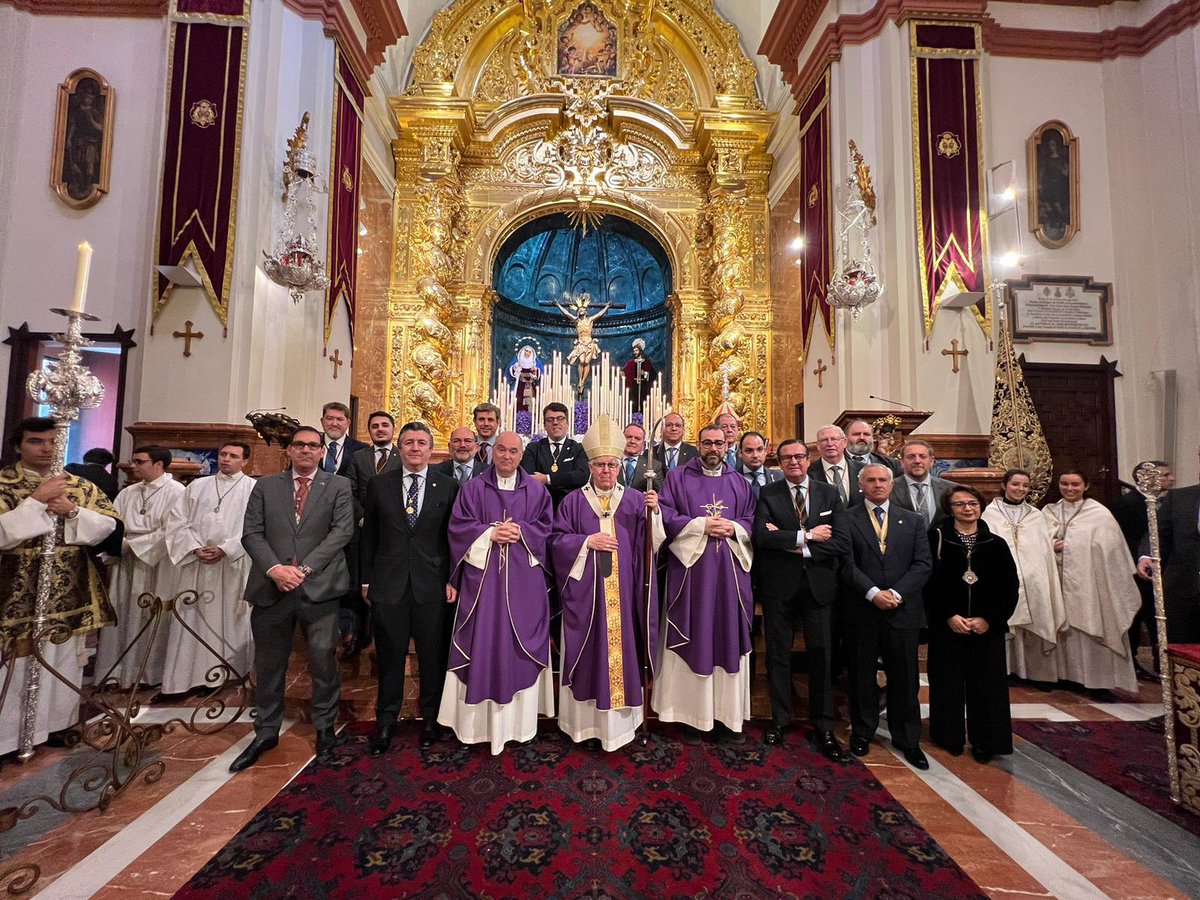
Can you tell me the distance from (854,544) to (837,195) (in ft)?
18.0

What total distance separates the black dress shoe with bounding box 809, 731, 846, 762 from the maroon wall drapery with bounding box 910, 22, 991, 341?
4855 mm

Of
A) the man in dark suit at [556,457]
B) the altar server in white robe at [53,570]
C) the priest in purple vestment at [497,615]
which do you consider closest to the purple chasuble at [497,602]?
the priest in purple vestment at [497,615]

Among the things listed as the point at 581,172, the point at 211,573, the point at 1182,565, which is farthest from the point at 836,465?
the point at 581,172

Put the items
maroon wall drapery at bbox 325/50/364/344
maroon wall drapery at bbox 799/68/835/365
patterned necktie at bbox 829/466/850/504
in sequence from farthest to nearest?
maroon wall drapery at bbox 799/68/835/365 → maroon wall drapery at bbox 325/50/364/344 → patterned necktie at bbox 829/466/850/504

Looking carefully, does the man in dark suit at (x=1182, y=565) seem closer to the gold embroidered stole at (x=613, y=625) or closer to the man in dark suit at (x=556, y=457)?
the gold embroidered stole at (x=613, y=625)

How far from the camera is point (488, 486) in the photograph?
352cm

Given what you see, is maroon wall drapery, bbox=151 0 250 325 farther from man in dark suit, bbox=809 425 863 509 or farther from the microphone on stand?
the microphone on stand

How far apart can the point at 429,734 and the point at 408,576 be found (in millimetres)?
907

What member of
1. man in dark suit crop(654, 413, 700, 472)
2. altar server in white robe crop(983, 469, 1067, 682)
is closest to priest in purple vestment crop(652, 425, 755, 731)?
man in dark suit crop(654, 413, 700, 472)

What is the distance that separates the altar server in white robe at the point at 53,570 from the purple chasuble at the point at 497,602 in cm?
190

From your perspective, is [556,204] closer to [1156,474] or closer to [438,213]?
[438,213]

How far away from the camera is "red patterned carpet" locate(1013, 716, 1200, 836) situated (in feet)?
9.87

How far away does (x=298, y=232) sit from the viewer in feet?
21.9

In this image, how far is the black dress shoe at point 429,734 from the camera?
341 centimetres
